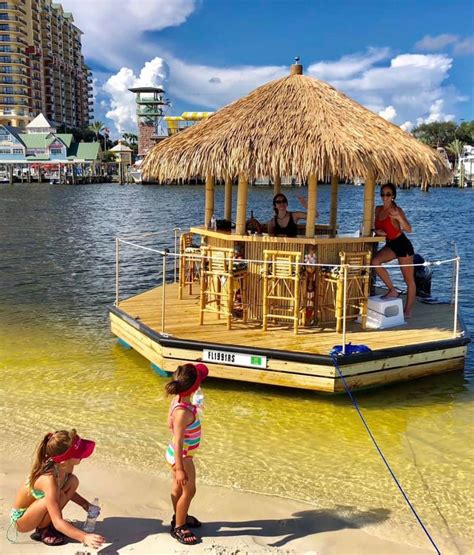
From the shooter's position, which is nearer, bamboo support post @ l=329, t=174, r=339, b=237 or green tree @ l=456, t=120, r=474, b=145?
bamboo support post @ l=329, t=174, r=339, b=237

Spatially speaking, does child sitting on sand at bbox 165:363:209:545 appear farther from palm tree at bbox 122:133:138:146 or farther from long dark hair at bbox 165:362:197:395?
palm tree at bbox 122:133:138:146

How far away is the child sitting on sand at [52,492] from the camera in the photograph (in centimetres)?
457

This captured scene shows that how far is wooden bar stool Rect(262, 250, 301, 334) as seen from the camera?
922cm

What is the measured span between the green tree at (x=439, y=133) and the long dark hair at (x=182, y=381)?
15373 cm

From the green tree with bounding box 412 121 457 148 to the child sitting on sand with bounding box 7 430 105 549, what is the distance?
154 meters

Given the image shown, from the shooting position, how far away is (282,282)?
32.0 feet

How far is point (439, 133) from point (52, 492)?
521ft

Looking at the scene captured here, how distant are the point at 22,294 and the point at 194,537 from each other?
14029mm

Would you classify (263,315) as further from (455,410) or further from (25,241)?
(25,241)

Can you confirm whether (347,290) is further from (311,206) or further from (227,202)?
(227,202)

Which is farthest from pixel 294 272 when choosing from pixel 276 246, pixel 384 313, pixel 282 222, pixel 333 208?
pixel 333 208

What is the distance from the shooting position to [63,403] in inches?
344

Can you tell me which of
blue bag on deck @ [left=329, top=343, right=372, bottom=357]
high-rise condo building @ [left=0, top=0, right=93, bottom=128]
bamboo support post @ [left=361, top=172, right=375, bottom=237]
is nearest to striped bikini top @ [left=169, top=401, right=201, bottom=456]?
blue bag on deck @ [left=329, top=343, right=372, bottom=357]

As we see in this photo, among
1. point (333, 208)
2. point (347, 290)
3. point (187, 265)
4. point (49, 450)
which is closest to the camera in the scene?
point (49, 450)
